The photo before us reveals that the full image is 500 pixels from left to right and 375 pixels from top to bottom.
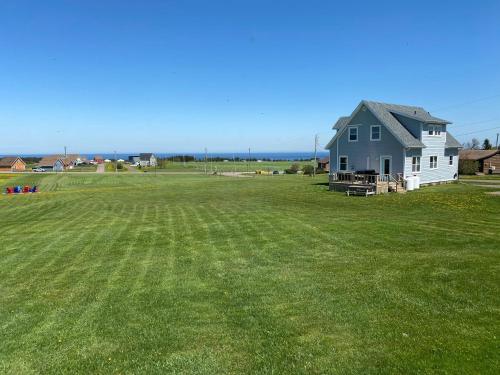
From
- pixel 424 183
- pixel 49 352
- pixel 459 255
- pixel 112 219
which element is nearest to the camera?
pixel 49 352

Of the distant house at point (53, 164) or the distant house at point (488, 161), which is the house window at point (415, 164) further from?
the distant house at point (53, 164)

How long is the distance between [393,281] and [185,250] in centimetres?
707

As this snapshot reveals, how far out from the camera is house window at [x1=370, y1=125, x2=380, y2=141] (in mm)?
35812

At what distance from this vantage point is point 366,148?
3691 cm

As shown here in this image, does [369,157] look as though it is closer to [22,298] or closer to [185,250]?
[185,250]

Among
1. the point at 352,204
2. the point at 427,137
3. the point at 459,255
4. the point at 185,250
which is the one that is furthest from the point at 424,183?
the point at 185,250

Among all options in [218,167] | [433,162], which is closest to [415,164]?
[433,162]

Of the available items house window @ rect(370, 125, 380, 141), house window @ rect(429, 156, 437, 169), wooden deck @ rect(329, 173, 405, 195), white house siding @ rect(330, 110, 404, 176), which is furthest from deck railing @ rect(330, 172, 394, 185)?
house window @ rect(429, 156, 437, 169)

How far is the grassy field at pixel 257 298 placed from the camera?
624 cm

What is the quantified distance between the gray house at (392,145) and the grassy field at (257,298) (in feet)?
57.9

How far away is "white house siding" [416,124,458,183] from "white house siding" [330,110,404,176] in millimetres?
1031

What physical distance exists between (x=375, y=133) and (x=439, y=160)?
7618 millimetres

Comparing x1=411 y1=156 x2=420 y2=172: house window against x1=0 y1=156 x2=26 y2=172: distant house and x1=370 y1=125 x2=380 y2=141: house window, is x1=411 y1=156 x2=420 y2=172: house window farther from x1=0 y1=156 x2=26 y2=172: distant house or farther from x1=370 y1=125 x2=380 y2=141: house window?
x1=0 y1=156 x2=26 y2=172: distant house

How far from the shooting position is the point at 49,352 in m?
6.70
